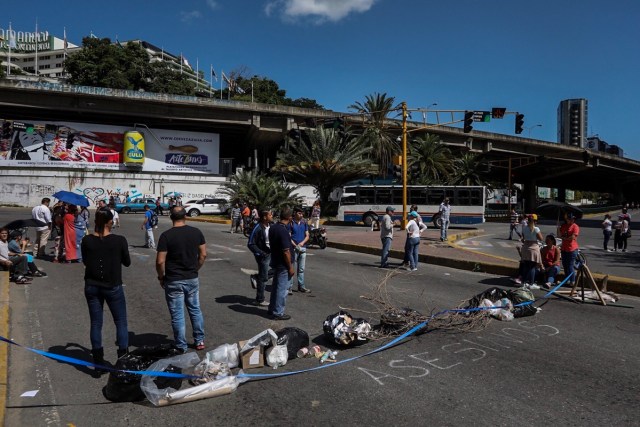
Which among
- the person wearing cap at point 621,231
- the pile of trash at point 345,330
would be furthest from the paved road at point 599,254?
the pile of trash at point 345,330

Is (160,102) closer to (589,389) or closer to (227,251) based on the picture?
(227,251)

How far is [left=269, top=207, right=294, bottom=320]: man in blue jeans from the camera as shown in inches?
275

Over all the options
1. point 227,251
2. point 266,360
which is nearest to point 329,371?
point 266,360

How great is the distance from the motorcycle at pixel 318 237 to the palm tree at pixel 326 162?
17975 mm

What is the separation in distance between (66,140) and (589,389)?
46771 mm

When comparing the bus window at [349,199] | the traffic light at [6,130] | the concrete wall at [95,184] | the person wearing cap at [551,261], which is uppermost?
the traffic light at [6,130]

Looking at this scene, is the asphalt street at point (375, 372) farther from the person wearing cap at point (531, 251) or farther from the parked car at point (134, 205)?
A: the parked car at point (134, 205)

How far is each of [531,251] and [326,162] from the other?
26.8 meters

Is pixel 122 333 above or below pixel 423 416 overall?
above

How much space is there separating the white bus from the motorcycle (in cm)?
1285

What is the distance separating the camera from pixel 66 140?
4269cm

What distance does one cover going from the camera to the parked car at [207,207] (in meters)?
37.6

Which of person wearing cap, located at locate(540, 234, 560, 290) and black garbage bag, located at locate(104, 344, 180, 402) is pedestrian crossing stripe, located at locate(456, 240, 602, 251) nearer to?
person wearing cap, located at locate(540, 234, 560, 290)

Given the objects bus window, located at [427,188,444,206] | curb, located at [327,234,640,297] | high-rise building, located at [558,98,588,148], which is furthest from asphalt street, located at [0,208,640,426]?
high-rise building, located at [558,98,588,148]
